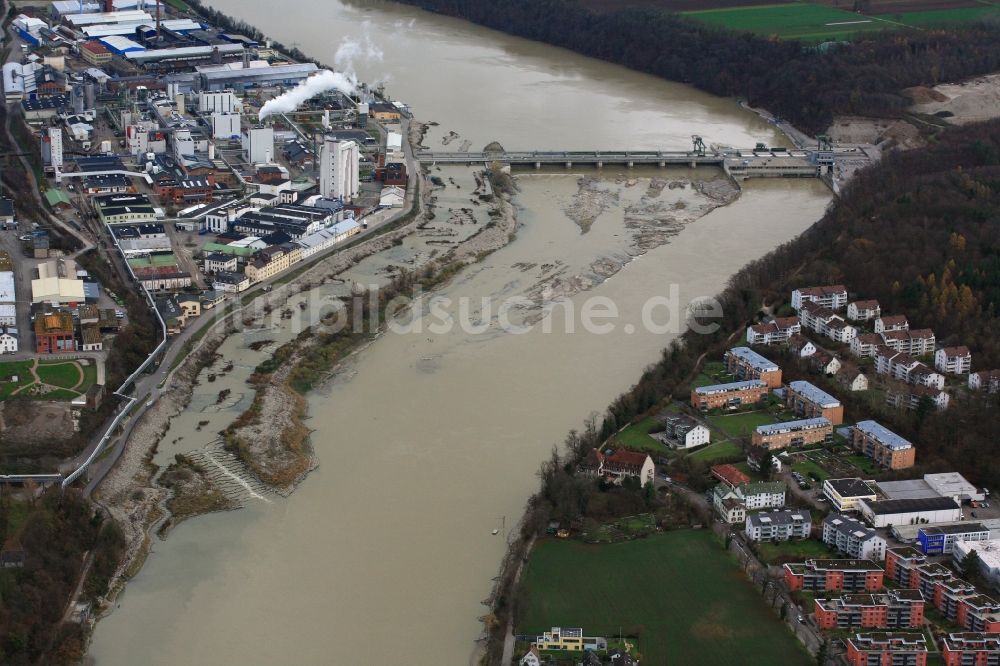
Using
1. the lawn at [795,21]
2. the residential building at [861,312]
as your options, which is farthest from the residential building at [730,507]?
the lawn at [795,21]

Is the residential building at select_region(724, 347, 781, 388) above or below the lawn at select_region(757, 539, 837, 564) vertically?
above

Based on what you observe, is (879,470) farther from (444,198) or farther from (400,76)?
(400,76)

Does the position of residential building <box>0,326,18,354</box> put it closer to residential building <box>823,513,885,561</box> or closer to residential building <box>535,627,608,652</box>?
residential building <box>535,627,608,652</box>

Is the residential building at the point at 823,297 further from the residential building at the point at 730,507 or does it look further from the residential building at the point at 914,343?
the residential building at the point at 730,507

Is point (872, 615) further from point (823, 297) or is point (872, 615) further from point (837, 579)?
point (823, 297)

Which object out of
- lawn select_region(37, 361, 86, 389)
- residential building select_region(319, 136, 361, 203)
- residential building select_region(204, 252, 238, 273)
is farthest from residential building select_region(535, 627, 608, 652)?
residential building select_region(319, 136, 361, 203)

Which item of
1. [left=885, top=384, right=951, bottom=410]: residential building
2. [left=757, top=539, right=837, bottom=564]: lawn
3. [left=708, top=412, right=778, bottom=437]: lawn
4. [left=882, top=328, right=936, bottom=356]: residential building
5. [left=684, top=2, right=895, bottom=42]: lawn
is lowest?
[left=757, top=539, right=837, bottom=564]: lawn

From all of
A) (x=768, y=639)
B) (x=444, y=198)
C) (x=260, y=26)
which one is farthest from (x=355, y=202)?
(x=260, y=26)
